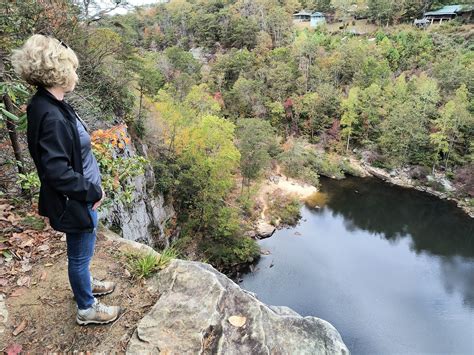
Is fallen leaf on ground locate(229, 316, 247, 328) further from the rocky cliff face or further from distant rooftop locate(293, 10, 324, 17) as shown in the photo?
distant rooftop locate(293, 10, 324, 17)

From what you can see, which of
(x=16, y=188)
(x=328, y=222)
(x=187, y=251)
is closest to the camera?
(x=16, y=188)

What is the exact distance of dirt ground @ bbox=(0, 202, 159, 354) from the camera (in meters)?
2.49

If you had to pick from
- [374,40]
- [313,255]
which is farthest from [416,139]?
[374,40]

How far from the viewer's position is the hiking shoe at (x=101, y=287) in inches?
113

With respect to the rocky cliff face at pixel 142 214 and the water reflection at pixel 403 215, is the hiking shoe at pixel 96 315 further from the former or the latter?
the water reflection at pixel 403 215

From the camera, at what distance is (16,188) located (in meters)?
4.56

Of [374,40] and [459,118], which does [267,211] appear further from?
[374,40]

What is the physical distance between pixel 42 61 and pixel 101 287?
191cm

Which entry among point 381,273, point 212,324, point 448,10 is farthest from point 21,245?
point 448,10

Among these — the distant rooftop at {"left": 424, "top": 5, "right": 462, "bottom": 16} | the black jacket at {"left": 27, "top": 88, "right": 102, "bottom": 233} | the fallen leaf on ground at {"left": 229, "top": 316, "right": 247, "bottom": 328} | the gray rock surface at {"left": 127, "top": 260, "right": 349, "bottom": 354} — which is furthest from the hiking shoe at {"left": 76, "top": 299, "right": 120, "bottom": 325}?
the distant rooftop at {"left": 424, "top": 5, "right": 462, "bottom": 16}

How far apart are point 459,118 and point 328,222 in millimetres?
11701

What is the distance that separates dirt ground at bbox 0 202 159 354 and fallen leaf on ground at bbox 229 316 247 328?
0.69 metres

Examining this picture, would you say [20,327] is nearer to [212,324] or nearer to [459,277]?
[212,324]

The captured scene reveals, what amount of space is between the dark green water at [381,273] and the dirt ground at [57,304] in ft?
33.8
